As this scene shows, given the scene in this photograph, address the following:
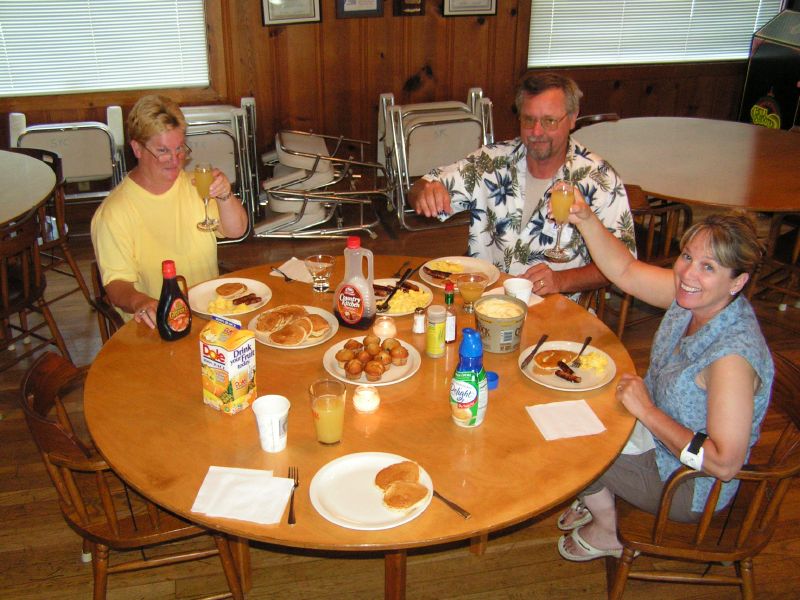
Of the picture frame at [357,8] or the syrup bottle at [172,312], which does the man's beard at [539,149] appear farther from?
the picture frame at [357,8]

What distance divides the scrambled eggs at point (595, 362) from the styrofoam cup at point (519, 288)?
0.29m

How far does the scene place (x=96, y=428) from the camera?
1718 mm

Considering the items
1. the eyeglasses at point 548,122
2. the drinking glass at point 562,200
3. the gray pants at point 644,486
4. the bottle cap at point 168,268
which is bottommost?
the gray pants at point 644,486

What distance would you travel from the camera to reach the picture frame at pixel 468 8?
5262 mm

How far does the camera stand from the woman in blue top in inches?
65.3

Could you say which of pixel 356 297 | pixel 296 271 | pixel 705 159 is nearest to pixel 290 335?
pixel 356 297

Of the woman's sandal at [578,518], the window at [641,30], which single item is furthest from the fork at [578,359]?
the window at [641,30]

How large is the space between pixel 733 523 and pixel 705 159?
8.72ft

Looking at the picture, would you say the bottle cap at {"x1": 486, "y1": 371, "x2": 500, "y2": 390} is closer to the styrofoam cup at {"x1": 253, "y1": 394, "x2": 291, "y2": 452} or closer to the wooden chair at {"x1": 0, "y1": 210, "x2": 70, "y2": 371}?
the styrofoam cup at {"x1": 253, "y1": 394, "x2": 291, "y2": 452}

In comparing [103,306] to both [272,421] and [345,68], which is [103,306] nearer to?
[272,421]

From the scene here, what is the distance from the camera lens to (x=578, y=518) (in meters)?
2.49

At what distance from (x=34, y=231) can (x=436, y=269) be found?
5.48ft

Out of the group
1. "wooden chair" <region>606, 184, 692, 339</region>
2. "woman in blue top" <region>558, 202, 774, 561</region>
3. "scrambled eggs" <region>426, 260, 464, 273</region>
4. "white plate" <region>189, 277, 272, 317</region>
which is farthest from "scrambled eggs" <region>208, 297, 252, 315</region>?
"wooden chair" <region>606, 184, 692, 339</region>

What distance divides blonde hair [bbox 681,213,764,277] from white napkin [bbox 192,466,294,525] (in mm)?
1121
